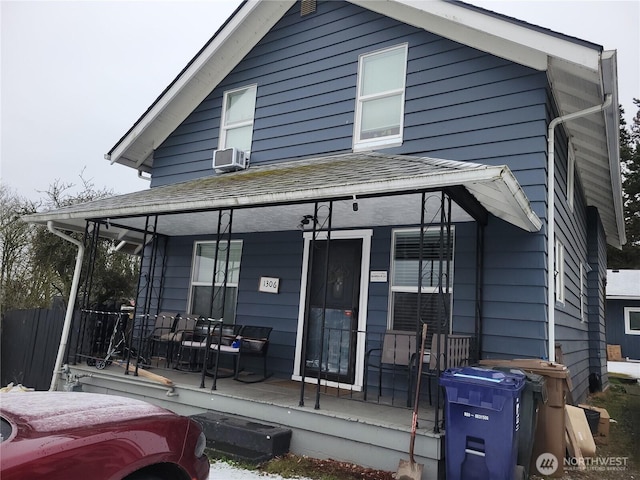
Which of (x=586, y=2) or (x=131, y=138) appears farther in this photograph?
(x=586, y=2)

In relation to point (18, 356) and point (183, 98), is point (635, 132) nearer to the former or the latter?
point (183, 98)

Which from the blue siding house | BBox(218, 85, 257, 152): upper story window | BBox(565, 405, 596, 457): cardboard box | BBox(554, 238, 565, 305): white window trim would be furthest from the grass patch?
BBox(218, 85, 257, 152): upper story window

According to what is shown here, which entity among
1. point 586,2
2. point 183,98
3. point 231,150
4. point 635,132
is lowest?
point 231,150

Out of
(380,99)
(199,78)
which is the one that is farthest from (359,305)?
(199,78)

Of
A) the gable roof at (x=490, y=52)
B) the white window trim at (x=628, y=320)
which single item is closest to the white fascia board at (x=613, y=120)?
the gable roof at (x=490, y=52)

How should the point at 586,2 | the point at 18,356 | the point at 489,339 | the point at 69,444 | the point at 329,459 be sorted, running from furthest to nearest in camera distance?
the point at 586,2, the point at 18,356, the point at 489,339, the point at 329,459, the point at 69,444

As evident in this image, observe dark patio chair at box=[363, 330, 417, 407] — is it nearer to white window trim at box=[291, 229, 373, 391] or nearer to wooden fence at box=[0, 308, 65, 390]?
white window trim at box=[291, 229, 373, 391]

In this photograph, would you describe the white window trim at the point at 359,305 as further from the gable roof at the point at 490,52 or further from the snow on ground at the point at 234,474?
the gable roof at the point at 490,52

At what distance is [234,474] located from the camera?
13.5 ft

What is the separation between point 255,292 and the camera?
295 inches

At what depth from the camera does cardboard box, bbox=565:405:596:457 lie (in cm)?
502

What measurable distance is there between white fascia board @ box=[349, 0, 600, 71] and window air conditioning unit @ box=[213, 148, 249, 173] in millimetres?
3129

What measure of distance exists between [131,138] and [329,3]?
4.24 metres

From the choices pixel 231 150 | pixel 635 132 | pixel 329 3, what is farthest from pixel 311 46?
pixel 635 132
